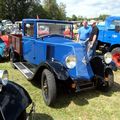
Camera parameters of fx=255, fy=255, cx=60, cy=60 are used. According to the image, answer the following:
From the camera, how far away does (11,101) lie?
11.1 feet

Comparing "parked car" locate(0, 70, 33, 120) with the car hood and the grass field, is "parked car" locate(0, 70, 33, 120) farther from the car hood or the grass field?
the car hood

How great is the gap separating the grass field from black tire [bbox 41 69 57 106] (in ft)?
0.49

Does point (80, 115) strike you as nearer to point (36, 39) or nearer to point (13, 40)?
point (36, 39)

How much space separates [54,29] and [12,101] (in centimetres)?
388

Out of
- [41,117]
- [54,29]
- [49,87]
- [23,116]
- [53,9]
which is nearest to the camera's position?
[23,116]

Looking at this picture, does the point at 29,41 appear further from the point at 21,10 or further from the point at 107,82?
the point at 21,10

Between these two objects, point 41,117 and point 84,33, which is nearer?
point 41,117

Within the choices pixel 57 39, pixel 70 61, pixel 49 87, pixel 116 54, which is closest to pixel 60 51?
pixel 70 61

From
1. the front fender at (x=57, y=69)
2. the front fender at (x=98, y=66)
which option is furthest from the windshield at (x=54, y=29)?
the front fender at (x=57, y=69)

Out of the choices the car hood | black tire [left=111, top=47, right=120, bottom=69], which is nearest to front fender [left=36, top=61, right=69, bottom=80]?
the car hood

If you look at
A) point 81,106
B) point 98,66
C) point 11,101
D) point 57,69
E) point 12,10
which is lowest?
point 12,10

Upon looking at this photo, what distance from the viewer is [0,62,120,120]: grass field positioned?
4977mm

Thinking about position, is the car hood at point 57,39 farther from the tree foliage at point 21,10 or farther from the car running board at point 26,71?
the tree foliage at point 21,10

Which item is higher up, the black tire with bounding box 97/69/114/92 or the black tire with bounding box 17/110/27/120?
the black tire with bounding box 17/110/27/120
